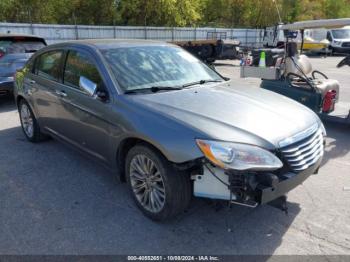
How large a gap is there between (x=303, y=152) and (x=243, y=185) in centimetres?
70

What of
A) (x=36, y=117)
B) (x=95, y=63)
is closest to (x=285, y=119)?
(x=95, y=63)

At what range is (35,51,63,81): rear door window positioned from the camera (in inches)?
169

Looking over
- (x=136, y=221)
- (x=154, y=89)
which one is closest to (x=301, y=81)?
(x=154, y=89)

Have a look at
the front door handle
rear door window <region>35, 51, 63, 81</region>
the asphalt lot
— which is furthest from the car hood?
rear door window <region>35, 51, 63, 81</region>

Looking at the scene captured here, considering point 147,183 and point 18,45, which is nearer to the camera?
point 147,183

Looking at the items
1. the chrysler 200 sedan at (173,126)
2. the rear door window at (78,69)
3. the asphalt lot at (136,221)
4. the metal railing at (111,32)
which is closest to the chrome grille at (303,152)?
the chrysler 200 sedan at (173,126)

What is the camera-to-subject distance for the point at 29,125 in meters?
5.27

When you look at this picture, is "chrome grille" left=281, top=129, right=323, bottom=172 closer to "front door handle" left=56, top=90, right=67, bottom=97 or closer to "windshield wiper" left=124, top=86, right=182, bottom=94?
"windshield wiper" left=124, top=86, right=182, bottom=94

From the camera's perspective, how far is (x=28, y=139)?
535 cm

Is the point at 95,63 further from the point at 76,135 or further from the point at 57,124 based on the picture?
the point at 57,124

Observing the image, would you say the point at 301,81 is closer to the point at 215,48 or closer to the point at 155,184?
the point at 155,184

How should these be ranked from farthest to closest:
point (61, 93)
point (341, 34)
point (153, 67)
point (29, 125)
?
1. point (341, 34)
2. point (29, 125)
3. point (61, 93)
4. point (153, 67)

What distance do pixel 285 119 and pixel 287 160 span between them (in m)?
0.46

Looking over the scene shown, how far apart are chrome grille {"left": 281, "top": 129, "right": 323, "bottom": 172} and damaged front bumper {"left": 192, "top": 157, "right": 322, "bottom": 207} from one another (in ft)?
0.28
